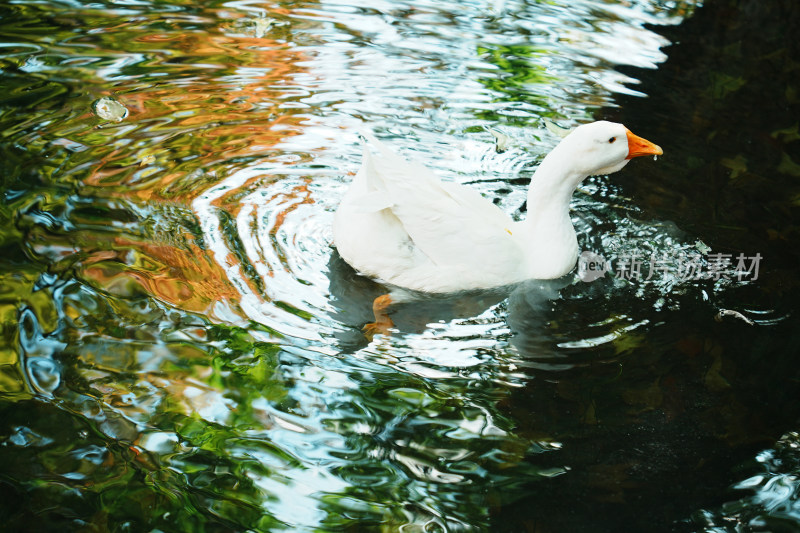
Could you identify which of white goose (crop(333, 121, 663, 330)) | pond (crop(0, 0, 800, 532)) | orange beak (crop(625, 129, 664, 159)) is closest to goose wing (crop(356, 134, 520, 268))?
white goose (crop(333, 121, 663, 330))

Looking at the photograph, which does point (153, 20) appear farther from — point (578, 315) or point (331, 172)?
point (578, 315)

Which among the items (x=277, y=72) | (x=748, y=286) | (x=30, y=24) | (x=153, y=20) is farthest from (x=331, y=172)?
(x=30, y=24)

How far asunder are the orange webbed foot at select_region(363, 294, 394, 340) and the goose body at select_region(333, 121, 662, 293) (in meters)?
0.15

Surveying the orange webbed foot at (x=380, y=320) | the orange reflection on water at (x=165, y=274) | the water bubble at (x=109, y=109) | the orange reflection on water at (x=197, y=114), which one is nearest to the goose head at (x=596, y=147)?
the orange webbed foot at (x=380, y=320)

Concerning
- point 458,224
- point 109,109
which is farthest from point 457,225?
point 109,109

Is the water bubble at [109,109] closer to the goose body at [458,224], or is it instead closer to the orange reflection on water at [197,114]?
the orange reflection on water at [197,114]

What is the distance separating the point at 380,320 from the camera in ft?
13.9

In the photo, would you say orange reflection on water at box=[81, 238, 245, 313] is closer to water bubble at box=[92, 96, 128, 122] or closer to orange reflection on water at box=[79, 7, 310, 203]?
orange reflection on water at box=[79, 7, 310, 203]

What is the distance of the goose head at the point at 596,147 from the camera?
14.6 ft

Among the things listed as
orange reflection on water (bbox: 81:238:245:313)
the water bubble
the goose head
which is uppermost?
the goose head

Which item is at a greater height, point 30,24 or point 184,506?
point 30,24

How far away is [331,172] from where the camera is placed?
5.44 metres

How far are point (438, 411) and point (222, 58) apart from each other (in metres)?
4.45

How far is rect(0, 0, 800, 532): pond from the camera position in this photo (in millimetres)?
3188
